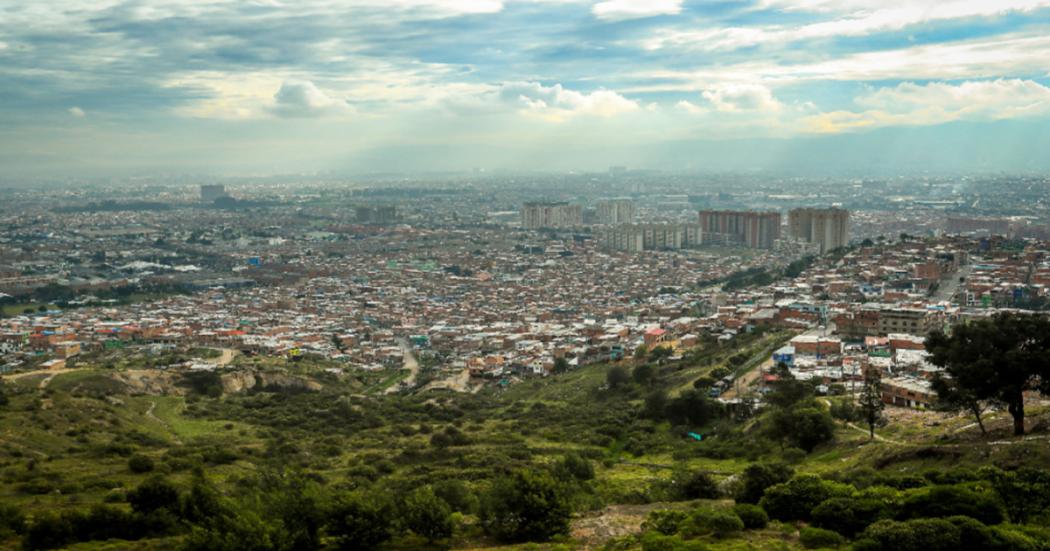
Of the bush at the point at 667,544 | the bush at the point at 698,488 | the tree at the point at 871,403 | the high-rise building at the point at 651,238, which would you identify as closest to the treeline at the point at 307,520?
the bush at the point at 667,544

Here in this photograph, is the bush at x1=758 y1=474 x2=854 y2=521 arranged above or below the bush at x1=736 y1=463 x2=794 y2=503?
above

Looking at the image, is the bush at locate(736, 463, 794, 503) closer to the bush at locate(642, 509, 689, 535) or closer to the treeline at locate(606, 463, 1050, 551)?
the treeline at locate(606, 463, 1050, 551)

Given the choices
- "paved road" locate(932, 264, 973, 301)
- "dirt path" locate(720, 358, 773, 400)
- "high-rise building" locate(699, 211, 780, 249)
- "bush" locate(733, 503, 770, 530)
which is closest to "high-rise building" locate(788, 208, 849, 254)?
"high-rise building" locate(699, 211, 780, 249)

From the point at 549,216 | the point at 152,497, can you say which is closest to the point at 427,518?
the point at 152,497

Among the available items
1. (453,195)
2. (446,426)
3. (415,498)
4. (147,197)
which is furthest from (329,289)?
(147,197)

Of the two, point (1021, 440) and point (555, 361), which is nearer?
point (1021, 440)

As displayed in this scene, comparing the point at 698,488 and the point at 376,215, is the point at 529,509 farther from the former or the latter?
the point at 376,215

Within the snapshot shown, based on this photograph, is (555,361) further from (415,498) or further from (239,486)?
(415,498)
